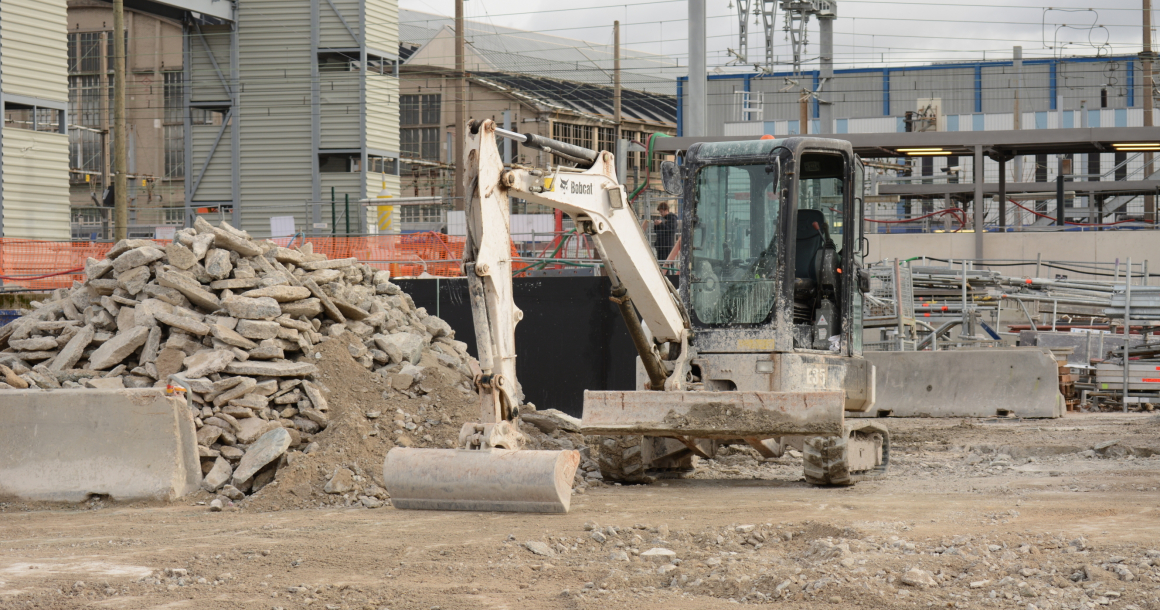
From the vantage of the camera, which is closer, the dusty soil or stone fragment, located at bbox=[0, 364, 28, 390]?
the dusty soil

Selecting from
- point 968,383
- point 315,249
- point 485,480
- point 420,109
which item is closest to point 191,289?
point 485,480

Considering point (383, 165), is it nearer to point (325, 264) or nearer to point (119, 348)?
point (325, 264)

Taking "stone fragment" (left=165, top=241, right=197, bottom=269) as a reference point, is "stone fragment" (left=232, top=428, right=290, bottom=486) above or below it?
below

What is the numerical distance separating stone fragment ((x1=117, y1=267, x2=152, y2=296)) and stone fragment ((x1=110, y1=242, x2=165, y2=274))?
6 centimetres

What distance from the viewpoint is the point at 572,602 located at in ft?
19.8

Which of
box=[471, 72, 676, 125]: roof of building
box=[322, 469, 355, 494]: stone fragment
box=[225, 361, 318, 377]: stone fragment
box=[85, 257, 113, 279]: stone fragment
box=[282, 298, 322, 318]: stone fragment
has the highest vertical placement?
box=[471, 72, 676, 125]: roof of building

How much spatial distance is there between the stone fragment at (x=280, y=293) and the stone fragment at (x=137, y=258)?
1.06m

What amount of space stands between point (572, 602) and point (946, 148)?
24.9m

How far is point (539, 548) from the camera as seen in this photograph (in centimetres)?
710

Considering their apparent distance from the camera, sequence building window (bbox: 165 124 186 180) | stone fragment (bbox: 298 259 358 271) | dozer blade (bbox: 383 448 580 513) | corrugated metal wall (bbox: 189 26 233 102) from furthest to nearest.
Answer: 1. building window (bbox: 165 124 186 180)
2. corrugated metal wall (bbox: 189 26 233 102)
3. stone fragment (bbox: 298 259 358 271)
4. dozer blade (bbox: 383 448 580 513)

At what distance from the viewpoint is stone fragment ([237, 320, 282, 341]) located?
10.7 meters

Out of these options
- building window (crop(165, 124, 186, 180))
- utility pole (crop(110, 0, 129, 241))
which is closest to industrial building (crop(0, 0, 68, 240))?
utility pole (crop(110, 0, 129, 241))

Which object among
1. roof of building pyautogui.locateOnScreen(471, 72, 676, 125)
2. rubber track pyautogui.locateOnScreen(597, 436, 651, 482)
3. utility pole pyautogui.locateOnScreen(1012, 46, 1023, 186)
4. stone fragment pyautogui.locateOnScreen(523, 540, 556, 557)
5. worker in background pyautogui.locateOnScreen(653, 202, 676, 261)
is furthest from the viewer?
roof of building pyautogui.locateOnScreen(471, 72, 676, 125)

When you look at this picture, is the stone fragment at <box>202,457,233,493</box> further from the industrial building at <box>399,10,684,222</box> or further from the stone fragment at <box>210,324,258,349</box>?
the industrial building at <box>399,10,684,222</box>
